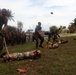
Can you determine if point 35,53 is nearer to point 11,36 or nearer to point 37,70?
point 37,70

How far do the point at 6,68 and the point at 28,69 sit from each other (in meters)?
1.08

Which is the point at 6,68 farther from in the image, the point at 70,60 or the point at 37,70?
the point at 70,60

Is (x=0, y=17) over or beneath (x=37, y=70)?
over

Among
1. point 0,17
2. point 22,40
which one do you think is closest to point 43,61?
point 0,17

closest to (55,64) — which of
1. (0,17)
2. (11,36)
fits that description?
(0,17)

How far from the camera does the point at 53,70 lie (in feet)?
38.3

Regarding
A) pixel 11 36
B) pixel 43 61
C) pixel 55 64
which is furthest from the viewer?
pixel 11 36

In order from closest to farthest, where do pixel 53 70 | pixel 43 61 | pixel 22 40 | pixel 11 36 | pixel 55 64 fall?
pixel 53 70, pixel 55 64, pixel 43 61, pixel 11 36, pixel 22 40

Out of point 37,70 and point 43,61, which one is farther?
point 43,61

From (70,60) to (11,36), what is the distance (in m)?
22.7

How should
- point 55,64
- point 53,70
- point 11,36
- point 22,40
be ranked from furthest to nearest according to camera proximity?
point 22,40 → point 11,36 → point 55,64 → point 53,70

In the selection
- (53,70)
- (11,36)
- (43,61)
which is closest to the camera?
(53,70)

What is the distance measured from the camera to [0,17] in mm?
14242

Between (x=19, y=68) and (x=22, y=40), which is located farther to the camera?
(x=22, y=40)
